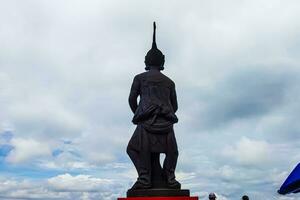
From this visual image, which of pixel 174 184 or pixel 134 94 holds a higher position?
pixel 134 94

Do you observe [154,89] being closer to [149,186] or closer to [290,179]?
[149,186]

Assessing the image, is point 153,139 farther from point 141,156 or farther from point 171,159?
point 171,159

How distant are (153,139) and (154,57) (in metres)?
1.90

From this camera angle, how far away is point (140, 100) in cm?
857

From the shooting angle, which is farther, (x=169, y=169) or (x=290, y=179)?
(x=169, y=169)

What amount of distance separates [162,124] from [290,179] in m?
2.73

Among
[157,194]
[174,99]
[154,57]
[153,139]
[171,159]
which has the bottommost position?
[157,194]

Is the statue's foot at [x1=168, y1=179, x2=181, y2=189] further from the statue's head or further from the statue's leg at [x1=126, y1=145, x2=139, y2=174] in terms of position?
the statue's head

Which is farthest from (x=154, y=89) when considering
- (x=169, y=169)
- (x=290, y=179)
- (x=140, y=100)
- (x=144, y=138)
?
(x=290, y=179)

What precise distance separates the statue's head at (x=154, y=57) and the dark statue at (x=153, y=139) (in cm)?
40

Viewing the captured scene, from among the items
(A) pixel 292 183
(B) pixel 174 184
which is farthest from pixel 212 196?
(A) pixel 292 183

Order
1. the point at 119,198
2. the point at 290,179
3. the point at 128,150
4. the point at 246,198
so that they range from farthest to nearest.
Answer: the point at 246,198 → the point at 128,150 → the point at 119,198 → the point at 290,179

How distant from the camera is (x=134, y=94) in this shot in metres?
8.72

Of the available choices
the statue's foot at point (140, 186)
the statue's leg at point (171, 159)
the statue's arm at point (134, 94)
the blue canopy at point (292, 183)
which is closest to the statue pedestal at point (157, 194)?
the statue's foot at point (140, 186)
